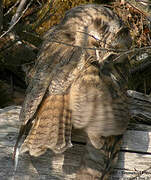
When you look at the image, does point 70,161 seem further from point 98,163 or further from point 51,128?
point 51,128

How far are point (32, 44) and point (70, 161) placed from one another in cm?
254

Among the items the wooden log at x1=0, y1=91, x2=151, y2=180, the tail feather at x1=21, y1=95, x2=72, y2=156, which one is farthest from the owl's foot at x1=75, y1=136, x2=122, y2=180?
the tail feather at x1=21, y1=95, x2=72, y2=156

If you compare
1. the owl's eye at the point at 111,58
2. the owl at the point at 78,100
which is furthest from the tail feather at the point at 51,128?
the owl's eye at the point at 111,58

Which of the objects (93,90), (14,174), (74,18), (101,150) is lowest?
(14,174)

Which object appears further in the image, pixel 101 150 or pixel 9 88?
pixel 9 88

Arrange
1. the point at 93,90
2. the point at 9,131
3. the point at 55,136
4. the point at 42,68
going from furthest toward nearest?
1. the point at 9,131
2. the point at 42,68
3. the point at 93,90
4. the point at 55,136

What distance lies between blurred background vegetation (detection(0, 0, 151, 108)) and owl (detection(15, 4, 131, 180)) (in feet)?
4.76

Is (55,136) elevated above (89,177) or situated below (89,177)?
above

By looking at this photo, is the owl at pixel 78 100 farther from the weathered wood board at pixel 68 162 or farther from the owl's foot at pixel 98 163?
the weathered wood board at pixel 68 162

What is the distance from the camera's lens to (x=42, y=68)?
10.5 feet

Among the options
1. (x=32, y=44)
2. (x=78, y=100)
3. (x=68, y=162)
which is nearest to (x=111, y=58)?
(x=78, y=100)

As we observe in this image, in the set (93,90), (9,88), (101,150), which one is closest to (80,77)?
(93,90)

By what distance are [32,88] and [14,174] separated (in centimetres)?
71

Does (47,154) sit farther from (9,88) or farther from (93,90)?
(9,88)
